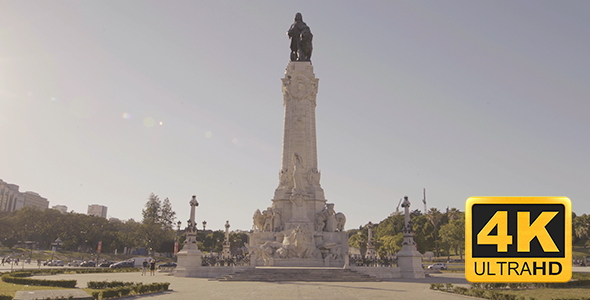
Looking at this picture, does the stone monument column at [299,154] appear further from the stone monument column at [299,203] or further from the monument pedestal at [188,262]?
the monument pedestal at [188,262]

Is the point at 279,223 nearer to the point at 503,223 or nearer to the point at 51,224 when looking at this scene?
the point at 503,223

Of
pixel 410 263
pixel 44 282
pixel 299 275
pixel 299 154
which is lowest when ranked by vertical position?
pixel 44 282

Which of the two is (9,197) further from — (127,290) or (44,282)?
(127,290)

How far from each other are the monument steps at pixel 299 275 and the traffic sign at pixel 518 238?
25.2m

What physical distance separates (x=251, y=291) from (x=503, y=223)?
60.9ft

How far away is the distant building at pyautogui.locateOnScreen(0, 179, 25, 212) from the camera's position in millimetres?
165500

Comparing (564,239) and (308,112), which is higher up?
(308,112)

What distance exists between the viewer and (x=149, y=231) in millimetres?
78750

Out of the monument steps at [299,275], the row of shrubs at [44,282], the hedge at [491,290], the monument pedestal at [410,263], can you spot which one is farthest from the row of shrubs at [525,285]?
the row of shrubs at [44,282]

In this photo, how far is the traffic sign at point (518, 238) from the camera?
3885 millimetres

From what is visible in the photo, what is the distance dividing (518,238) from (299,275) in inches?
1030

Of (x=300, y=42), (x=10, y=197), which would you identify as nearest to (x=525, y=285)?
(x=300, y=42)

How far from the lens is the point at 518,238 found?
399 centimetres

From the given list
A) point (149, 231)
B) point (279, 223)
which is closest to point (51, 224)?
point (149, 231)
